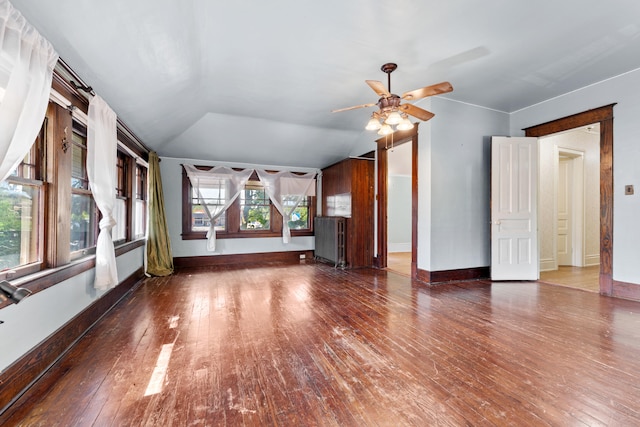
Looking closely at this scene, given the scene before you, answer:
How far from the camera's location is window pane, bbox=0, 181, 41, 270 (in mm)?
1761

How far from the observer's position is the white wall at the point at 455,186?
416cm

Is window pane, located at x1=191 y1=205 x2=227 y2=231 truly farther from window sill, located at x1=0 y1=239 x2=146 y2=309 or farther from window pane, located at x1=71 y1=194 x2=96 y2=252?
window sill, located at x1=0 y1=239 x2=146 y2=309

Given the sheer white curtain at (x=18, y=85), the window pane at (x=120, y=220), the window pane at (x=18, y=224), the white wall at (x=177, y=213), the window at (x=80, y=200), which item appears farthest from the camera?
the white wall at (x=177, y=213)

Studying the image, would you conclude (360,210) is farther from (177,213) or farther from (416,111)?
(177,213)

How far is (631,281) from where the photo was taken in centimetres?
336

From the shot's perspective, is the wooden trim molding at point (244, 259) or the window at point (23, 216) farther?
the wooden trim molding at point (244, 259)

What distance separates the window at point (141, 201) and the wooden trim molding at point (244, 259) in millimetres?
1039

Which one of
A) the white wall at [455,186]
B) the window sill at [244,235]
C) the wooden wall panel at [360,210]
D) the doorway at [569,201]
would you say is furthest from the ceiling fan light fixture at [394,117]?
the window sill at [244,235]

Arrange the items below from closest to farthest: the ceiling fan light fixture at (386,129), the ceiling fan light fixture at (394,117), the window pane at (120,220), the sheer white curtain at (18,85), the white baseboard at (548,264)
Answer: the sheer white curtain at (18,85) → the ceiling fan light fixture at (394,117) → the ceiling fan light fixture at (386,129) → the window pane at (120,220) → the white baseboard at (548,264)

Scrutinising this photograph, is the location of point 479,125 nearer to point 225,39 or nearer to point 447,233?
point 447,233

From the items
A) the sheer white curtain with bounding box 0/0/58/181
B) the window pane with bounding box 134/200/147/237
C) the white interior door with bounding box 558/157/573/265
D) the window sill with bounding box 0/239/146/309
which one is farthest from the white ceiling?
the white interior door with bounding box 558/157/573/265

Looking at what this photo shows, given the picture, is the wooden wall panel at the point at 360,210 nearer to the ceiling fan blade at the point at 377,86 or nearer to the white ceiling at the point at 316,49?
the white ceiling at the point at 316,49

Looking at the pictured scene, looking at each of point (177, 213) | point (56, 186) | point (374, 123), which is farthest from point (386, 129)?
point (177, 213)

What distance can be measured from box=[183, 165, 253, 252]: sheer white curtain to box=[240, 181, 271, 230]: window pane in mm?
276
